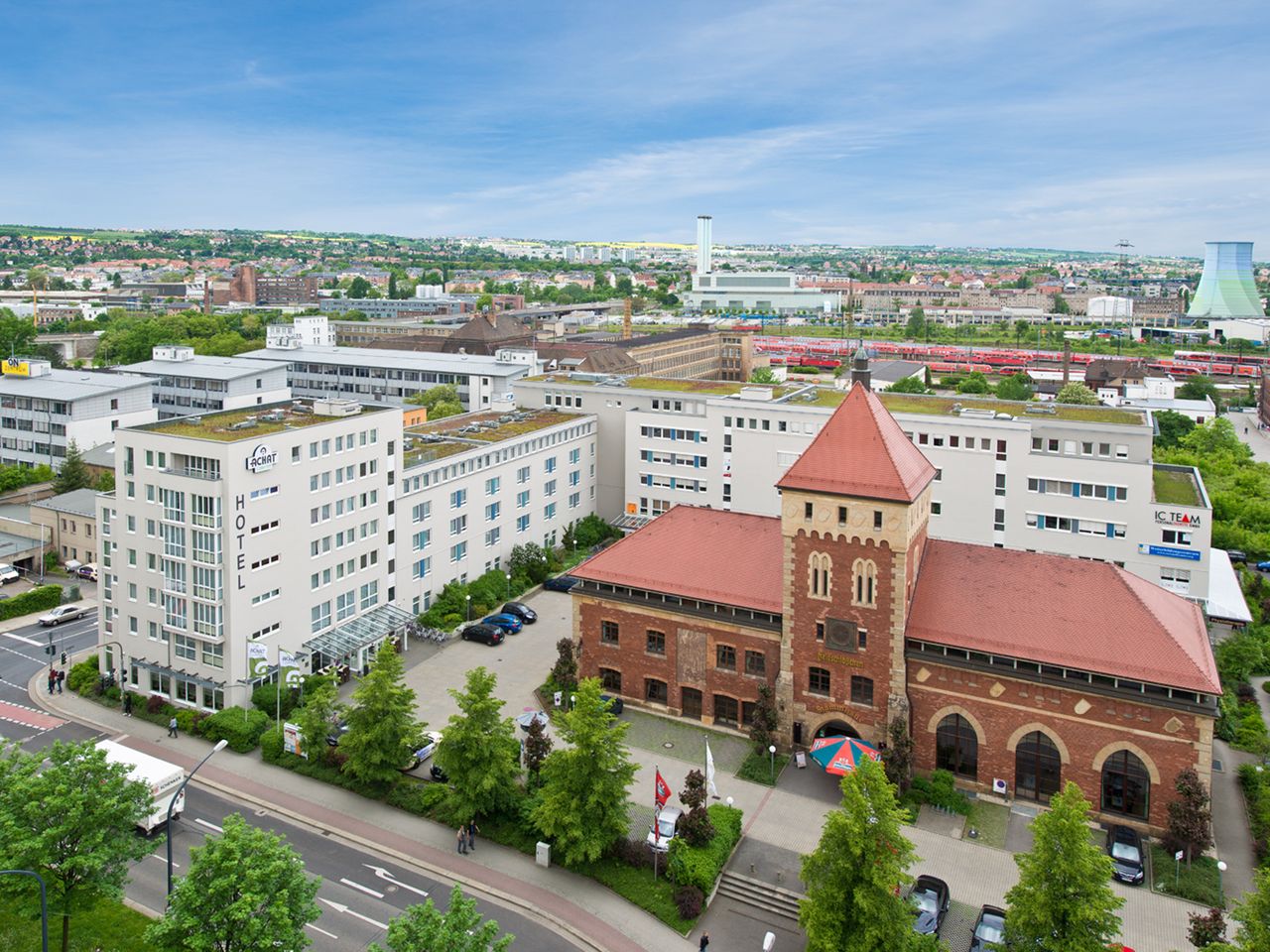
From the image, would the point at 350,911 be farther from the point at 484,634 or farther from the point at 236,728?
the point at 484,634

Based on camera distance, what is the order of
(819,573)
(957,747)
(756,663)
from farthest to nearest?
(756,663), (819,573), (957,747)

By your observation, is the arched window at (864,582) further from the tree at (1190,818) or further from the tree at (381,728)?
the tree at (381,728)

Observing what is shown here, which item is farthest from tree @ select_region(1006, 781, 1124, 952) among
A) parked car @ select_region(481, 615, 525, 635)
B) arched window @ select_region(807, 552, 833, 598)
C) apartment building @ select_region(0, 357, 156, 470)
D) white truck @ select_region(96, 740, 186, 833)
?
apartment building @ select_region(0, 357, 156, 470)

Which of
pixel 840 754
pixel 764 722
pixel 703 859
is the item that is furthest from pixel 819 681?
pixel 703 859

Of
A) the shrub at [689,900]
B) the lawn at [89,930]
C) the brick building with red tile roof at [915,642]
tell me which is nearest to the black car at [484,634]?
the brick building with red tile roof at [915,642]

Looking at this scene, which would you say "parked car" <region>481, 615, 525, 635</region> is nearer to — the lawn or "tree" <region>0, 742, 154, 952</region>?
the lawn

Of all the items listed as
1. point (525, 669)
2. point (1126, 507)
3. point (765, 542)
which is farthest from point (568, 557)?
point (1126, 507)

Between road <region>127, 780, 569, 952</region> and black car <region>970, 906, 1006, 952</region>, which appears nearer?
black car <region>970, 906, 1006, 952</region>
